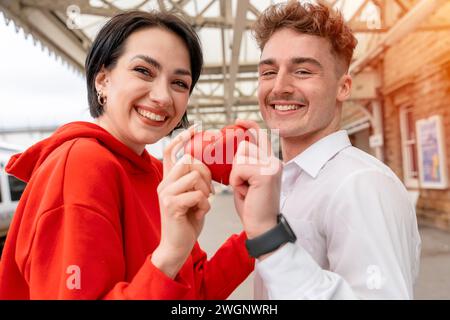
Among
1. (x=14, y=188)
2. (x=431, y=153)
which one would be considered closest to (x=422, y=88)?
(x=431, y=153)

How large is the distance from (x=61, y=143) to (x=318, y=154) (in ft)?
1.58

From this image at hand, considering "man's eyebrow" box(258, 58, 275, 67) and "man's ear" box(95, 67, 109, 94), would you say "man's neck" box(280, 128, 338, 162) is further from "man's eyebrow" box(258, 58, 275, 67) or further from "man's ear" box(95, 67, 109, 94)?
"man's ear" box(95, 67, 109, 94)

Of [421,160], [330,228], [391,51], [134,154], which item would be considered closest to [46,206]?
[134,154]

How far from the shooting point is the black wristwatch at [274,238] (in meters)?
0.48

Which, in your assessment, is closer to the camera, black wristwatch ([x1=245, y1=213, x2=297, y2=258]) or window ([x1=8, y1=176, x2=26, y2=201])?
black wristwatch ([x1=245, y1=213, x2=297, y2=258])

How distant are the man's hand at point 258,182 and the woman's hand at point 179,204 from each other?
45 mm

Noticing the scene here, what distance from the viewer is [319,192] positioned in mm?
670

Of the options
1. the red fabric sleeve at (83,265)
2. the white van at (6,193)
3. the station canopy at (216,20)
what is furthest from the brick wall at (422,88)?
the white van at (6,193)

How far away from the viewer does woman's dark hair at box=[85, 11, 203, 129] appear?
0.69 meters

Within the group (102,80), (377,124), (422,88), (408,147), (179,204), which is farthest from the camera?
(377,124)

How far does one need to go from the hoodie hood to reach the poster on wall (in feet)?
17.3

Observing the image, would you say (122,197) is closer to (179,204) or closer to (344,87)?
(179,204)

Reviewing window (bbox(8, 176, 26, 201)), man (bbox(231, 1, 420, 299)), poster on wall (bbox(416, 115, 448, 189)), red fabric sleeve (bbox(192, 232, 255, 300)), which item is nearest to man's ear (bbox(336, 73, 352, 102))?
man (bbox(231, 1, 420, 299))

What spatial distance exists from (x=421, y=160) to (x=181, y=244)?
598 centimetres
